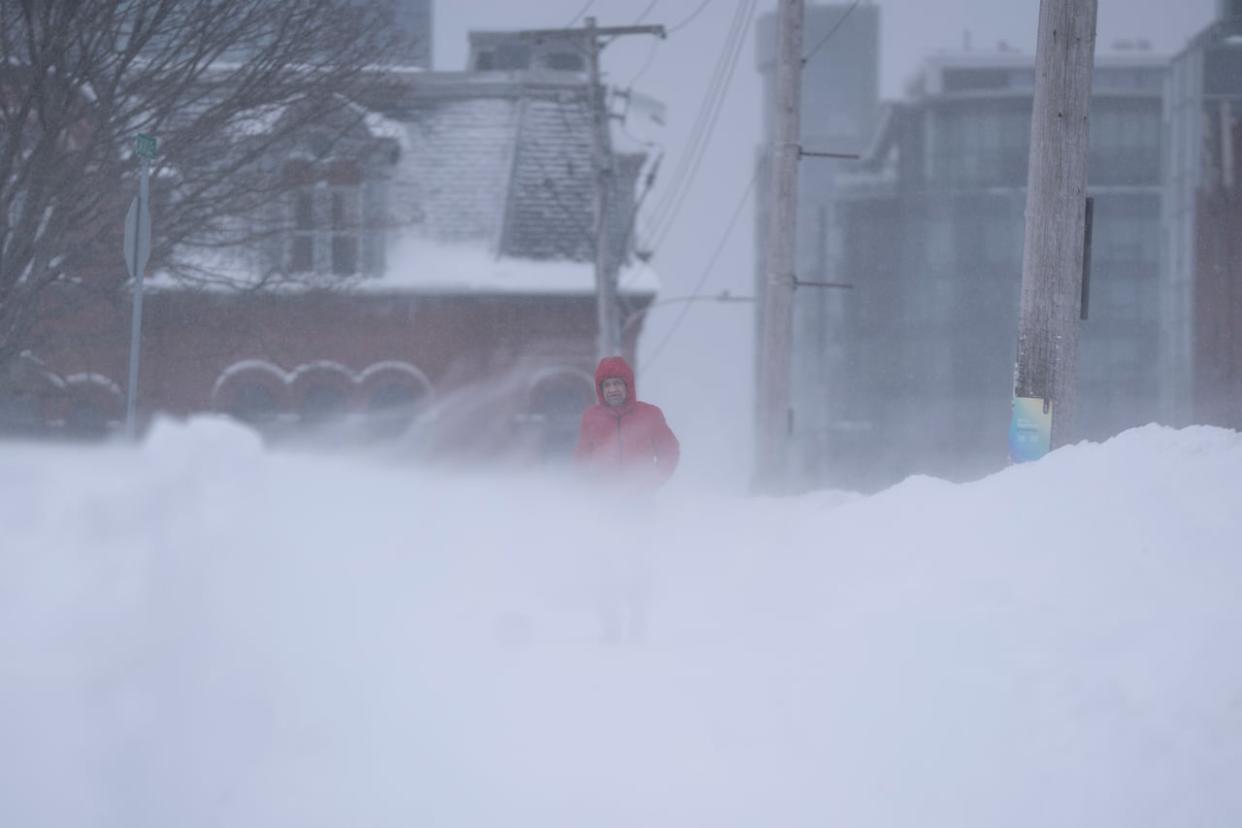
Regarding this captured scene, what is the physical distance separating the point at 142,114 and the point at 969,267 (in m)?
54.4

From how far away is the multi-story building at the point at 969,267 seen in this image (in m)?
62.3

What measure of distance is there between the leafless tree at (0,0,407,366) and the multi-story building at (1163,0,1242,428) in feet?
112

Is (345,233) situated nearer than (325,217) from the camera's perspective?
Yes

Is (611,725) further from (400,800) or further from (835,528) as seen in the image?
(835,528)

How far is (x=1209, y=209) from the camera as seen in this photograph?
4497 cm

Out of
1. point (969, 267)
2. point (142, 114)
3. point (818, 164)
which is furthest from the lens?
point (818, 164)

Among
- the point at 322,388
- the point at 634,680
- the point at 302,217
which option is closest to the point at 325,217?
the point at 302,217

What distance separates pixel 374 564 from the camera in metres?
8.56

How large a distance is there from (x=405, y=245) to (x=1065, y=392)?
1823 centimetres

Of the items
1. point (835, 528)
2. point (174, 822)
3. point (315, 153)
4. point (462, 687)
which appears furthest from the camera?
point (315, 153)

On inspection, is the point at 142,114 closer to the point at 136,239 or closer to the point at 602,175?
the point at 136,239

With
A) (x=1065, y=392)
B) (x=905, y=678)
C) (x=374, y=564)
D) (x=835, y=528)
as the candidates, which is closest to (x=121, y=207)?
(x=374, y=564)

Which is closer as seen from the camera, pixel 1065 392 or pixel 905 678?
pixel 905 678

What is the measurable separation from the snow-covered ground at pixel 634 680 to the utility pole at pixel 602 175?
15.4 m
